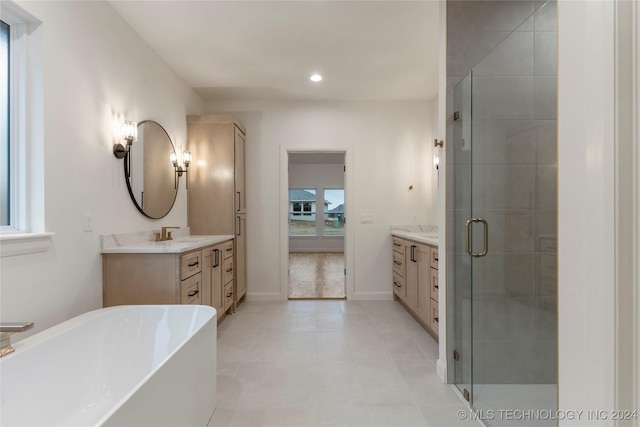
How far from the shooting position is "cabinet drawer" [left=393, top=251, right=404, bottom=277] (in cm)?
377

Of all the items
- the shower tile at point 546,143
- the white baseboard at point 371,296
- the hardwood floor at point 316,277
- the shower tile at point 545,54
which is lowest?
the hardwood floor at point 316,277

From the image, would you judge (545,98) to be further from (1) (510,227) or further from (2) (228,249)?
(2) (228,249)

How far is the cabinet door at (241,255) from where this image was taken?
3809 mm

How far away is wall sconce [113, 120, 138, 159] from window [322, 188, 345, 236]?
7.24 m

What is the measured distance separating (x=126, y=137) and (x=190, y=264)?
1121 millimetres

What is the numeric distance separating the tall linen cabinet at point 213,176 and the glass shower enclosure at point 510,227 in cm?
260

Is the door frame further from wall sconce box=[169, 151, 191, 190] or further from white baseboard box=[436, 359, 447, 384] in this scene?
white baseboard box=[436, 359, 447, 384]

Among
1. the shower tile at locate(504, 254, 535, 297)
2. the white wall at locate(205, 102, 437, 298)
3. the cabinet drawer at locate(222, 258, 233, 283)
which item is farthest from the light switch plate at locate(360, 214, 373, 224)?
the shower tile at locate(504, 254, 535, 297)

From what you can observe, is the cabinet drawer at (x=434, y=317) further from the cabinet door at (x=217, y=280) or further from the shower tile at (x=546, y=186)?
the cabinet door at (x=217, y=280)

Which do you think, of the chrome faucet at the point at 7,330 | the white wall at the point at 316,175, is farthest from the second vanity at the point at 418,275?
the white wall at the point at 316,175

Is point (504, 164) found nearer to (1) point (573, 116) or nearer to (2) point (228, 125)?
(1) point (573, 116)

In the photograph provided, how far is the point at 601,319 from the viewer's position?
62 centimetres

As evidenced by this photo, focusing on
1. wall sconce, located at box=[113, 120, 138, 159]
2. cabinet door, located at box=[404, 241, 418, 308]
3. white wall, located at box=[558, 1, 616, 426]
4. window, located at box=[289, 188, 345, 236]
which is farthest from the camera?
window, located at box=[289, 188, 345, 236]

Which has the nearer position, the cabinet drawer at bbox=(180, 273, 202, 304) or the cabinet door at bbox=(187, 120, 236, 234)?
the cabinet drawer at bbox=(180, 273, 202, 304)
